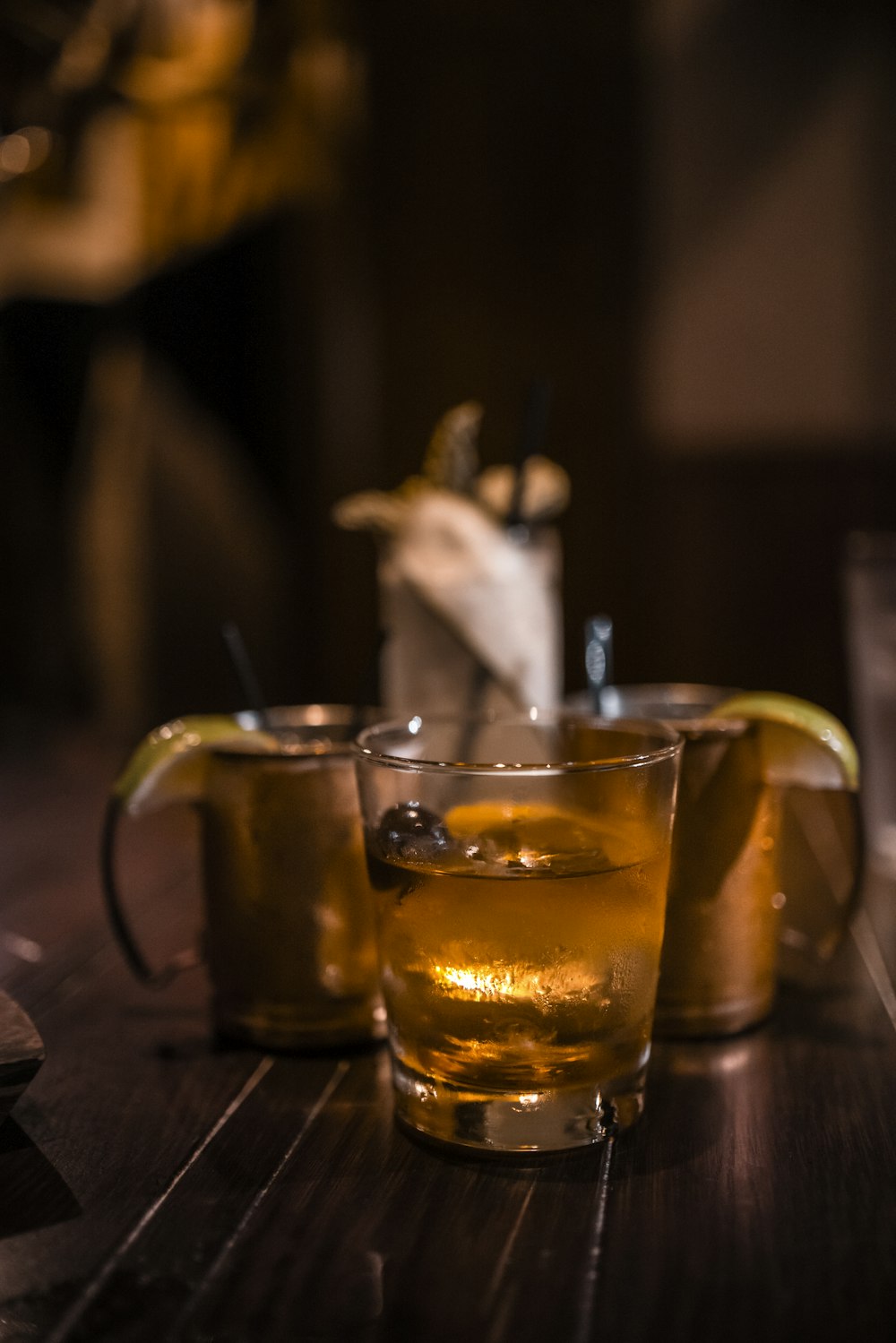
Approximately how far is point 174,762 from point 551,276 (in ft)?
7.30

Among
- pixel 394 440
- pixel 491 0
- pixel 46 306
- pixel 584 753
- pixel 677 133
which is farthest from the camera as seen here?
pixel 46 306

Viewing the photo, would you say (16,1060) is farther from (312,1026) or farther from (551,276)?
(551,276)

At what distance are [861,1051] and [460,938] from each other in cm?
30

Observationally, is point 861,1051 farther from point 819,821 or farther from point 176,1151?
point 819,821

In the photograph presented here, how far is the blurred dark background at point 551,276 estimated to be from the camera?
246 centimetres

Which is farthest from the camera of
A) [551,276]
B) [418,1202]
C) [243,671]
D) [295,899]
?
[551,276]

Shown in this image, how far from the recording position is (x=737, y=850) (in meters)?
0.76

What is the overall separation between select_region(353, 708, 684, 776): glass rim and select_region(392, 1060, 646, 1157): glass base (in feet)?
0.53

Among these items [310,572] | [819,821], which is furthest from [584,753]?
[310,572]

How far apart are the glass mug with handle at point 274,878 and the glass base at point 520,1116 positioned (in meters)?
0.13

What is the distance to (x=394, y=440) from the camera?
3055mm

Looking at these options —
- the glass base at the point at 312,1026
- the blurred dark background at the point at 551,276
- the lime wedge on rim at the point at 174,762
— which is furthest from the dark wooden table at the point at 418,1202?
the blurred dark background at the point at 551,276

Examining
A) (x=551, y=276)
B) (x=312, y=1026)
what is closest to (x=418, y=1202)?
(x=312, y=1026)

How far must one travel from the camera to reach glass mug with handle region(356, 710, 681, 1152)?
61 cm
